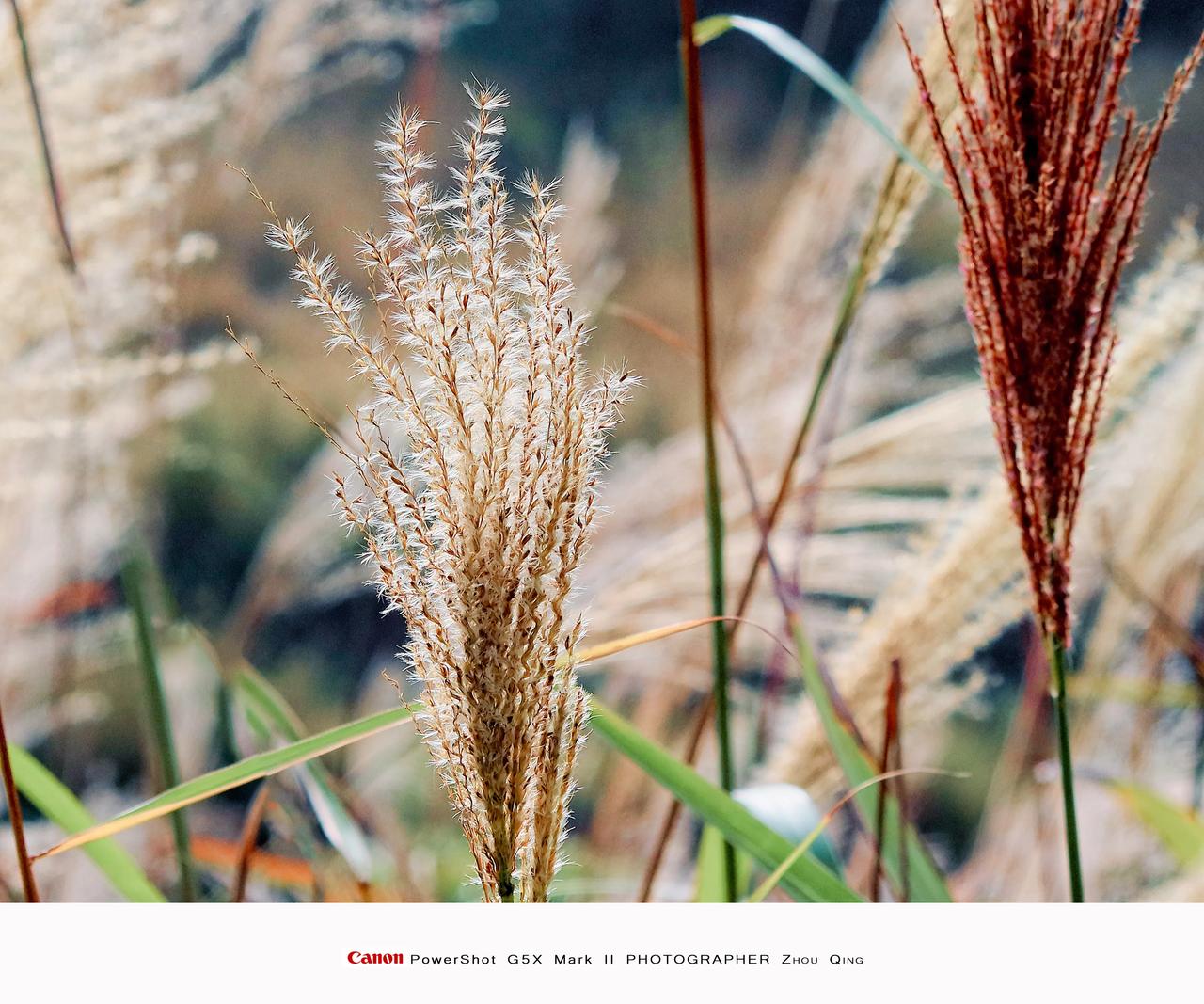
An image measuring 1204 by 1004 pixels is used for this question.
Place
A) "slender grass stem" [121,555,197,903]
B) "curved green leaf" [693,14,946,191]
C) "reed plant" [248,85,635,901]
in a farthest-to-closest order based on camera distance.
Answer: "slender grass stem" [121,555,197,903], "curved green leaf" [693,14,946,191], "reed plant" [248,85,635,901]

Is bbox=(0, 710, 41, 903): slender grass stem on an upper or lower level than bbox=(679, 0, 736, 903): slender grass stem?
lower

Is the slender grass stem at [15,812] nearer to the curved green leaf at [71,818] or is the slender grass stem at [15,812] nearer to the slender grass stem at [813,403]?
the curved green leaf at [71,818]

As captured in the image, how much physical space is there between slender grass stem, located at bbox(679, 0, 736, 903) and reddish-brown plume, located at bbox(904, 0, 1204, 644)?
0.13 meters

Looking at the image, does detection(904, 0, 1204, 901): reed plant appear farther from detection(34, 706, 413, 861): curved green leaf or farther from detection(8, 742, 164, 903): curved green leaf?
detection(8, 742, 164, 903): curved green leaf

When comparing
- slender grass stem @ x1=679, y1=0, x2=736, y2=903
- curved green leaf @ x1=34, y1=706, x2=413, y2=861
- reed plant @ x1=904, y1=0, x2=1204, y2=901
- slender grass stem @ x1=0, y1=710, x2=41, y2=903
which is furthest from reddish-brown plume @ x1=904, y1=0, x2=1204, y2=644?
slender grass stem @ x1=0, y1=710, x2=41, y2=903

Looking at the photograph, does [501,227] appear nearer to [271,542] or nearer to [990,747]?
[271,542]

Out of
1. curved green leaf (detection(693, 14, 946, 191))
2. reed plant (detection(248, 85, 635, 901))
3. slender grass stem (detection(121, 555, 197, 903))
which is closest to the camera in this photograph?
reed plant (detection(248, 85, 635, 901))

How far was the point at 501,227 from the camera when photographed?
38 cm
